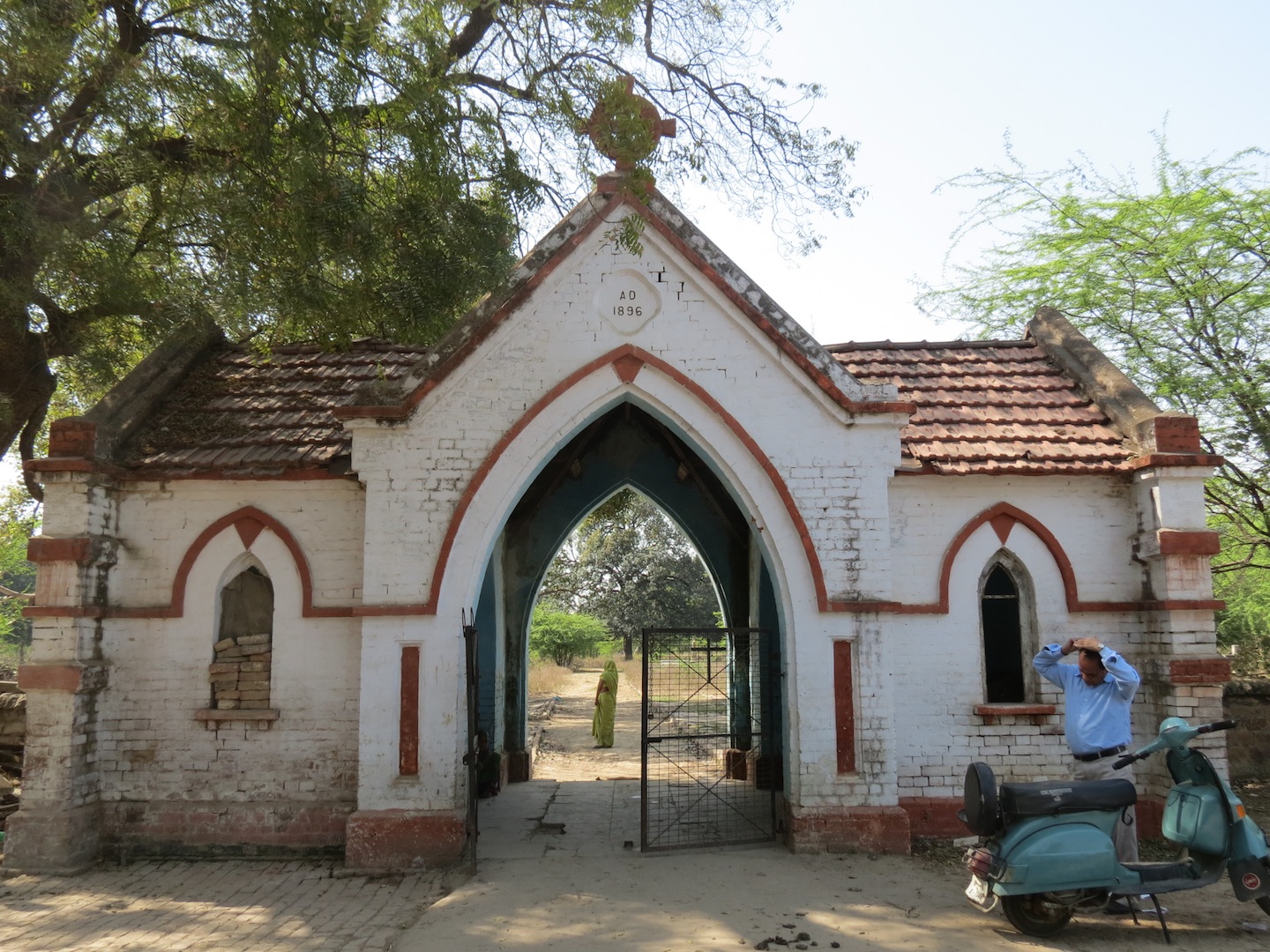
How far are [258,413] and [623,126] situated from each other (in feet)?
15.6

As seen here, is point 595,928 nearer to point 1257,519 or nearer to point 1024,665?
point 1024,665

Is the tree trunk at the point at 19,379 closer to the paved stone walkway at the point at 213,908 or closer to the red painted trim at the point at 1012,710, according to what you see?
the paved stone walkway at the point at 213,908

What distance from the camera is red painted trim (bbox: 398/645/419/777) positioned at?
316 inches

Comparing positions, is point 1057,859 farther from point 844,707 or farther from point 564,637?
point 564,637

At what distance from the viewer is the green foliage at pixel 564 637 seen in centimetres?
4072

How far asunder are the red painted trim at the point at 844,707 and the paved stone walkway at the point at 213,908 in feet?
11.8

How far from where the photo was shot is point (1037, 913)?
615 cm

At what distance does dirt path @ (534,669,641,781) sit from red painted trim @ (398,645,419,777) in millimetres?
4830

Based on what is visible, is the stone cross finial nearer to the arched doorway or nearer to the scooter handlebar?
the arched doorway

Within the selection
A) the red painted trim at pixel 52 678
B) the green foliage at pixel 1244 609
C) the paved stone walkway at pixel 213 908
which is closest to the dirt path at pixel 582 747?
the paved stone walkway at pixel 213 908

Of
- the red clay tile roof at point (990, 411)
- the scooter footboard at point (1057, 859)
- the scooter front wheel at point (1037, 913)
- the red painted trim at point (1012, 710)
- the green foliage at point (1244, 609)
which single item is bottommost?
the scooter front wheel at point (1037, 913)

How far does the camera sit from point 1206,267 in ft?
40.6

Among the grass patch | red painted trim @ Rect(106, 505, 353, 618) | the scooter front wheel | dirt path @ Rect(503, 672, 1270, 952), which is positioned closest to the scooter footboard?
the scooter front wheel

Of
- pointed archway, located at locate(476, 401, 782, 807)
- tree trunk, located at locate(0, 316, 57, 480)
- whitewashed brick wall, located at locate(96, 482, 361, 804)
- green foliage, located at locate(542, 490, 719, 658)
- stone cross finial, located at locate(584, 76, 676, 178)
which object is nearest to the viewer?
stone cross finial, located at locate(584, 76, 676, 178)
